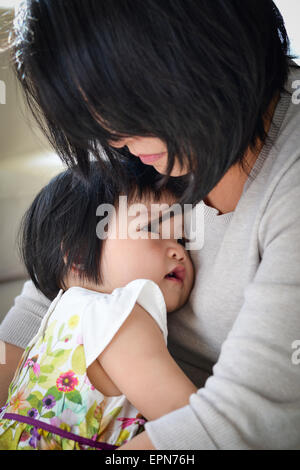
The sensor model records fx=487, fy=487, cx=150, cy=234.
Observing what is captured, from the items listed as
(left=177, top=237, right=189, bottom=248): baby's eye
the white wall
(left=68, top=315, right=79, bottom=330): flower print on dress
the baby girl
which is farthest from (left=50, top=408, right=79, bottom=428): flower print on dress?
the white wall

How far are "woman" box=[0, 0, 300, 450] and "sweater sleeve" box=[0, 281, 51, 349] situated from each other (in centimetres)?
49

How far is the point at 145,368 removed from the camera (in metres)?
0.73

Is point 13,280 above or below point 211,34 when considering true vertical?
below

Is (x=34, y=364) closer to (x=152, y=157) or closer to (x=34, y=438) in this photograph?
(x=34, y=438)

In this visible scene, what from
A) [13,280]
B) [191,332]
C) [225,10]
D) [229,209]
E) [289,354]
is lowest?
[13,280]

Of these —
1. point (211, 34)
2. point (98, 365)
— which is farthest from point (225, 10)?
point (98, 365)

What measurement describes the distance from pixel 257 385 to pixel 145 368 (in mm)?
186

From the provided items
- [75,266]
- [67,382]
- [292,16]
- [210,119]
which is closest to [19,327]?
[75,266]

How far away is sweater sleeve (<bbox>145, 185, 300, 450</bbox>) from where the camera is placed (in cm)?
59

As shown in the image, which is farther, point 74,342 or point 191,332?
point 191,332

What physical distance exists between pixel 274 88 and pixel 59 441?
0.64m
